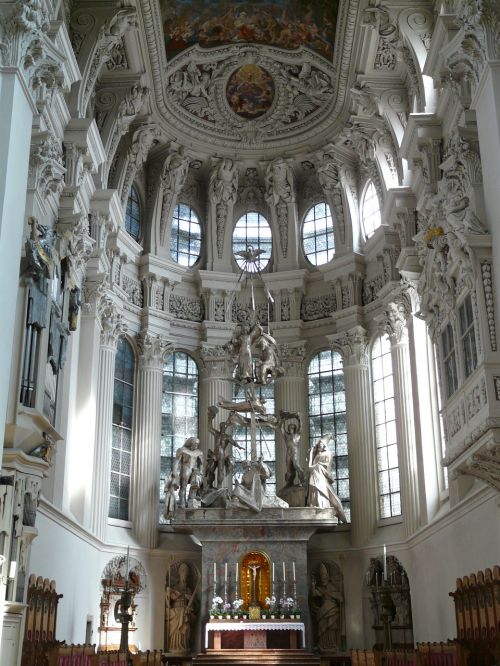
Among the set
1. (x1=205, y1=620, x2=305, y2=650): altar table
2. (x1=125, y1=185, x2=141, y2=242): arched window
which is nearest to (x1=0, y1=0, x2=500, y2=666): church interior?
(x1=205, y1=620, x2=305, y2=650): altar table

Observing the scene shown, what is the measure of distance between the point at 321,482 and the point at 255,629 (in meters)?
4.31

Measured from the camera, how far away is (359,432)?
953 inches

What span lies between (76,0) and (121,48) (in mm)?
2523

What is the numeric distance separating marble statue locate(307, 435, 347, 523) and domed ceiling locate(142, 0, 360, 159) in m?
10.4

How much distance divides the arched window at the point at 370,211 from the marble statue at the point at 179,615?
11717 millimetres

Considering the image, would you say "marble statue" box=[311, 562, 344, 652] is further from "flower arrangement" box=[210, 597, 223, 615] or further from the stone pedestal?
"flower arrangement" box=[210, 597, 223, 615]

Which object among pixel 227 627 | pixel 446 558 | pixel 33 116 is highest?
pixel 33 116

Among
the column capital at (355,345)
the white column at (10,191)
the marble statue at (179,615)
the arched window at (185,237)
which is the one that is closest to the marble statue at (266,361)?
the column capital at (355,345)

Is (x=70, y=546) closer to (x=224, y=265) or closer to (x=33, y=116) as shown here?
(x=33, y=116)

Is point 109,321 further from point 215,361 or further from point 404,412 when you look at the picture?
point 404,412

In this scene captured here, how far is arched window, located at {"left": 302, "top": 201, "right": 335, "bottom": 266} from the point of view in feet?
90.5

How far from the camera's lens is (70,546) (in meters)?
18.7

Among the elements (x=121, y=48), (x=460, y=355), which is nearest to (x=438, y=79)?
(x=460, y=355)

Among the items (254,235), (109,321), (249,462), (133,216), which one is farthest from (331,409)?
(133,216)
